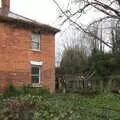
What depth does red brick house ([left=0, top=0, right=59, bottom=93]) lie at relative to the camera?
31672 mm

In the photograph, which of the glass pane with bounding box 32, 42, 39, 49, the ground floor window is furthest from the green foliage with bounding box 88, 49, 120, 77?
the glass pane with bounding box 32, 42, 39, 49

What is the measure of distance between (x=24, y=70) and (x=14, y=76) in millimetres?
1211

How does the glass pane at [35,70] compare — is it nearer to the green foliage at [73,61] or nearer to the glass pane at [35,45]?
the glass pane at [35,45]

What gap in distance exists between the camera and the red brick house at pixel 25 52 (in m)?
31.7

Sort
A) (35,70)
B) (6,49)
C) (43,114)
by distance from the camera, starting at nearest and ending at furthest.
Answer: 1. (43,114)
2. (6,49)
3. (35,70)

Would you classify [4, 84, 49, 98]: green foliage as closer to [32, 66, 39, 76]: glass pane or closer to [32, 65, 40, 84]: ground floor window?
[32, 65, 40, 84]: ground floor window

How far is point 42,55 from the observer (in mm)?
35156

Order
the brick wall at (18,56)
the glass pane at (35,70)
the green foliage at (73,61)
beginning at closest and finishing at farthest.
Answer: the brick wall at (18,56), the glass pane at (35,70), the green foliage at (73,61)

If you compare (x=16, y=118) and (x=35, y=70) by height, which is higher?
(x=35, y=70)

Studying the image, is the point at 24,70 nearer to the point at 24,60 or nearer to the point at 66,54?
the point at 24,60

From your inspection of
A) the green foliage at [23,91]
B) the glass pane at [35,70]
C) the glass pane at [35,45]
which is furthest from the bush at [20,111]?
the glass pane at [35,45]

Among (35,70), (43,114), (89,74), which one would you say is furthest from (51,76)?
(43,114)

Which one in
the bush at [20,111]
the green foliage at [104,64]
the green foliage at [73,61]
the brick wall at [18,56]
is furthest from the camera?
the green foliage at [73,61]

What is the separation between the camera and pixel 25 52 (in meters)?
33.3
